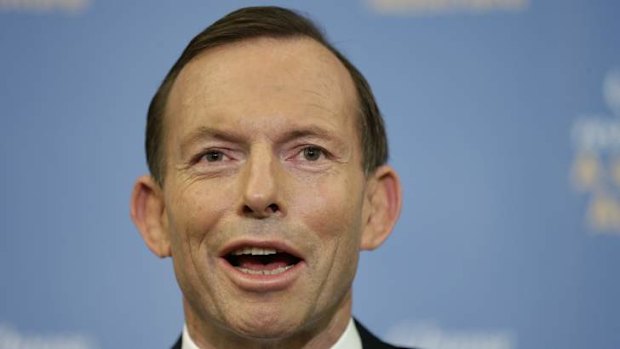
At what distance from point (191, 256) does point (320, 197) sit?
0.27 meters

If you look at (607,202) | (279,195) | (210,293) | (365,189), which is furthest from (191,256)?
(607,202)

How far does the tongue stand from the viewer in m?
2.02

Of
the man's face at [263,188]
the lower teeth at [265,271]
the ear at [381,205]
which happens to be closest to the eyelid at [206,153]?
the man's face at [263,188]

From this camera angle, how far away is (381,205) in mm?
2320

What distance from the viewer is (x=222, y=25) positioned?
2.24 m

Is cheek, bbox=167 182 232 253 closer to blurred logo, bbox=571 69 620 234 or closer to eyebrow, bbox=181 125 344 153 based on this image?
eyebrow, bbox=181 125 344 153

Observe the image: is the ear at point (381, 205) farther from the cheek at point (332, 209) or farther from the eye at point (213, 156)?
the eye at point (213, 156)

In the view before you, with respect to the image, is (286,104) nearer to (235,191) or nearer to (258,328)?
(235,191)

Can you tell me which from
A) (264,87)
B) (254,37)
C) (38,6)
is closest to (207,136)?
(264,87)

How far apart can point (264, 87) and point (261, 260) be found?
1.09 ft

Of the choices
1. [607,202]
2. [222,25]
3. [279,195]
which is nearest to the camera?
[279,195]

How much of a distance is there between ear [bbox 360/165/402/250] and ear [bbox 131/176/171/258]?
0.42 meters

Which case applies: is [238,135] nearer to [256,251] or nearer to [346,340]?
[256,251]

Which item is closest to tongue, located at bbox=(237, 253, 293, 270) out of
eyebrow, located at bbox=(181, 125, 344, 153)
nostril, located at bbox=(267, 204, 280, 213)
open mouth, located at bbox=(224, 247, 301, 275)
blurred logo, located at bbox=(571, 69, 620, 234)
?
open mouth, located at bbox=(224, 247, 301, 275)
